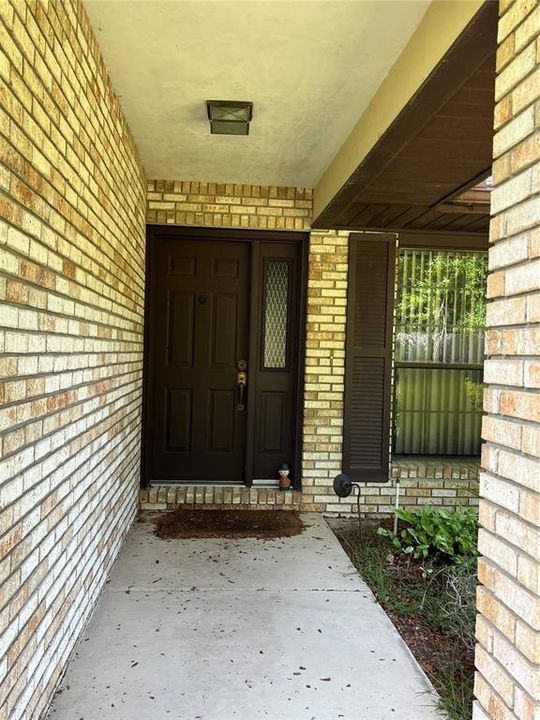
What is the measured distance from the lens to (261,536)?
4.02 meters

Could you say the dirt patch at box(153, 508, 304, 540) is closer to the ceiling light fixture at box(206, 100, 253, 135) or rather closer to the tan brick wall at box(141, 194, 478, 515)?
the tan brick wall at box(141, 194, 478, 515)

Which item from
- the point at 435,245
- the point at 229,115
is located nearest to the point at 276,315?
the point at 435,245

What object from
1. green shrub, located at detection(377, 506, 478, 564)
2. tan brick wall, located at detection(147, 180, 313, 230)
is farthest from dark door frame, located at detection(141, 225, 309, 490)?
green shrub, located at detection(377, 506, 478, 564)

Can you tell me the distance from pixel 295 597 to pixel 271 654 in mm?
595

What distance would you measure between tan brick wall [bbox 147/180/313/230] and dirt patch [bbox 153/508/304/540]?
233cm

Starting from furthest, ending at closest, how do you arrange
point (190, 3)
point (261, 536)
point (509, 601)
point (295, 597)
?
point (261, 536)
point (295, 597)
point (190, 3)
point (509, 601)

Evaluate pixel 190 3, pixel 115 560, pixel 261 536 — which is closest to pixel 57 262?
pixel 190 3

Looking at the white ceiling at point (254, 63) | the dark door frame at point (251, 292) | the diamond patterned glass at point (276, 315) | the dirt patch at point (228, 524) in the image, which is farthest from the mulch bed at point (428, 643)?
the white ceiling at point (254, 63)

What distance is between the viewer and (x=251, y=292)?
473 centimetres

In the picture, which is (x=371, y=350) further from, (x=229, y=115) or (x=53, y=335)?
(x=53, y=335)

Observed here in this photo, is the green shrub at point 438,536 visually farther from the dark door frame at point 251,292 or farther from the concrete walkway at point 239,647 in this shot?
the dark door frame at point 251,292

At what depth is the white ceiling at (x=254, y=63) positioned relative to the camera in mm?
2312

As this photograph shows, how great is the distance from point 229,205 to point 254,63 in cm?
195

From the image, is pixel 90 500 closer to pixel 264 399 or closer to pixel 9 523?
pixel 9 523
